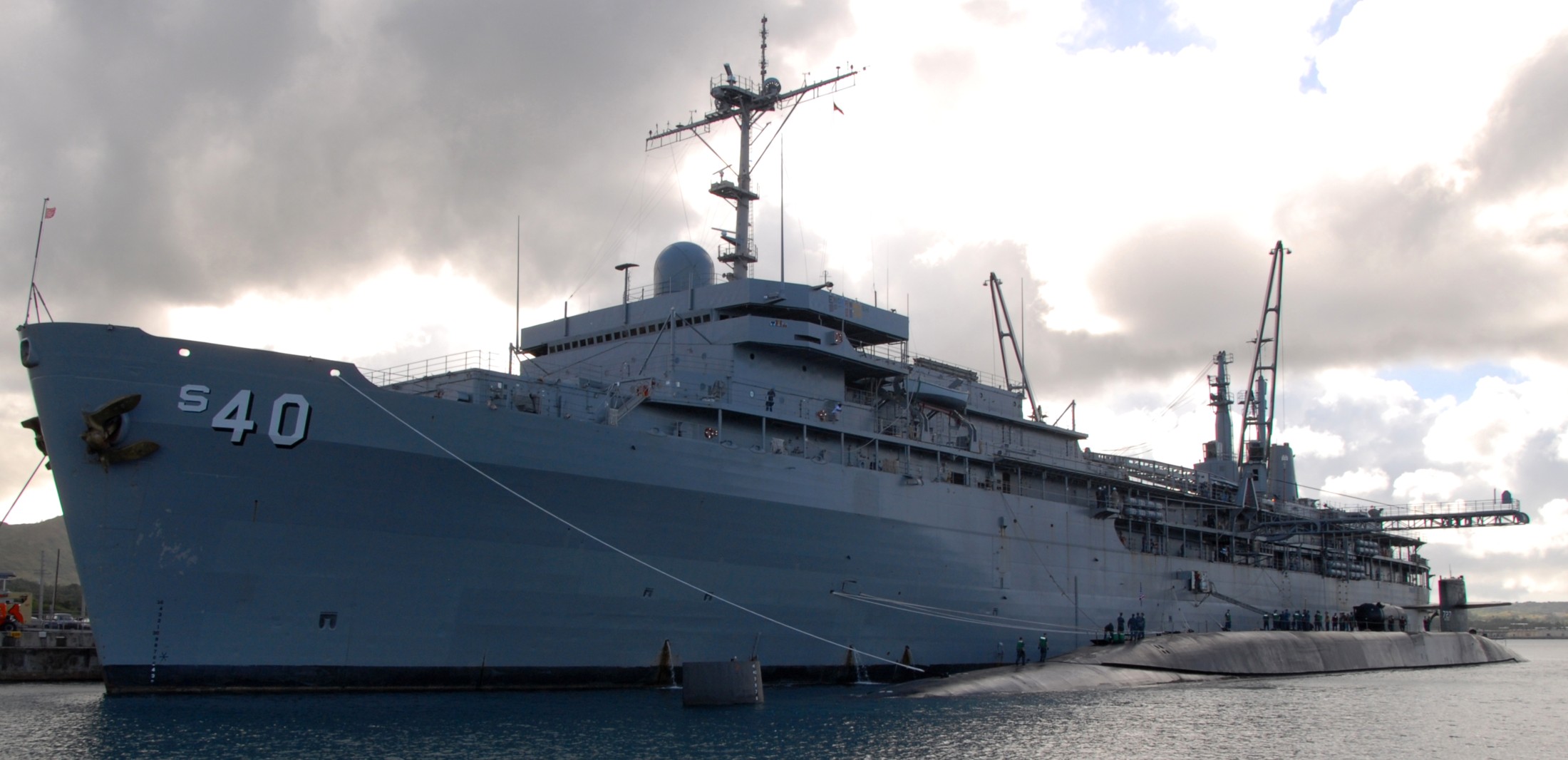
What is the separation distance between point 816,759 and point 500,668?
834cm

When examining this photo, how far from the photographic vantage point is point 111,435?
744 inches

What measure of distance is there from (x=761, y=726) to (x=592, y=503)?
572cm

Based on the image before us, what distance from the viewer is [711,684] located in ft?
71.3

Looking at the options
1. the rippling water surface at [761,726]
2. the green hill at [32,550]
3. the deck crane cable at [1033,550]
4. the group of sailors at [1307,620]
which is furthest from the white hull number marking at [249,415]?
the green hill at [32,550]

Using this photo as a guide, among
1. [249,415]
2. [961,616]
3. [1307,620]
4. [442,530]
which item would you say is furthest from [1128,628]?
[249,415]

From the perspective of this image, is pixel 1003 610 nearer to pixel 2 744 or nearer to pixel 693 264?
pixel 693 264

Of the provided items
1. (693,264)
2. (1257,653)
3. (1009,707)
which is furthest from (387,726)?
(1257,653)

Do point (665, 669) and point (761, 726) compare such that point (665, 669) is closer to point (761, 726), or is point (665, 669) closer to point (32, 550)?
point (761, 726)

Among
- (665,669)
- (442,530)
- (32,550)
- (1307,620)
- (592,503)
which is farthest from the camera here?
(32,550)

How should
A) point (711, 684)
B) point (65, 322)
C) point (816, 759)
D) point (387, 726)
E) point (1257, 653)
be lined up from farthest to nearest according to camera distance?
point (1257, 653), point (711, 684), point (65, 322), point (387, 726), point (816, 759)

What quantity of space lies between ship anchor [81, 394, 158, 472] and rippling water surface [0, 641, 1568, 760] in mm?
4046

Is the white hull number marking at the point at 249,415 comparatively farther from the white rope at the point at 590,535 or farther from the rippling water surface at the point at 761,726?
the rippling water surface at the point at 761,726

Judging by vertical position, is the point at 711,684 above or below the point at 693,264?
below

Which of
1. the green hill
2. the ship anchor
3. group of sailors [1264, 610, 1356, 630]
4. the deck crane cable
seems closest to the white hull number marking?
the ship anchor
